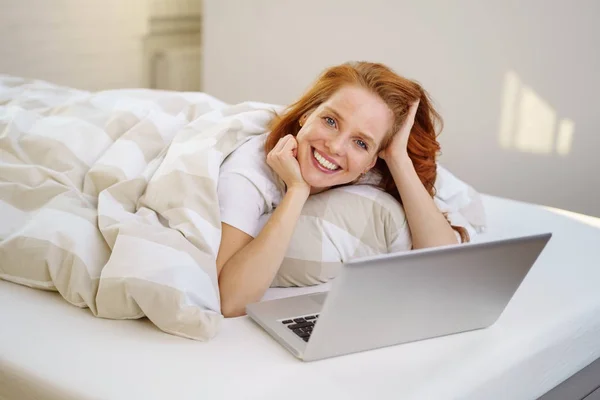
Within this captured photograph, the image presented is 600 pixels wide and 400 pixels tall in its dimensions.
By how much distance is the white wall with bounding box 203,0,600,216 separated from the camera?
287 cm

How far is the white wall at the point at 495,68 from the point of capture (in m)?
2.87

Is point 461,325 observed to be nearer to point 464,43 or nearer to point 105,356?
point 105,356

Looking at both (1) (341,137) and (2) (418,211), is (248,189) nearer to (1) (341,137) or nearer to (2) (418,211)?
(1) (341,137)

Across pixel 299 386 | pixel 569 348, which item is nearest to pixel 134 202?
pixel 299 386

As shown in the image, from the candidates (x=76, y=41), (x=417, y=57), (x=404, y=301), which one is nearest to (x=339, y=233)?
(x=404, y=301)

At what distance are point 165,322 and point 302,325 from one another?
230mm

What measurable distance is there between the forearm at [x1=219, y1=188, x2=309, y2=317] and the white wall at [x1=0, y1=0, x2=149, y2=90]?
226 cm

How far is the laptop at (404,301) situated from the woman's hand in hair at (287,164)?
257mm

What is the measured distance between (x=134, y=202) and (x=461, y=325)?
2.21 ft

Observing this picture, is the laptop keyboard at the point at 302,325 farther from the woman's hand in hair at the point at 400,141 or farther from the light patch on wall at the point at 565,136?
the light patch on wall at the point at 565,136

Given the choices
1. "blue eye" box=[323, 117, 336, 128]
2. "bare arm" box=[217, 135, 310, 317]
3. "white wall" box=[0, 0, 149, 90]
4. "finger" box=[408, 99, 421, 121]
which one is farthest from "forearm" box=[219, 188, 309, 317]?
"white wall" box=[0, 0, 149, 90]

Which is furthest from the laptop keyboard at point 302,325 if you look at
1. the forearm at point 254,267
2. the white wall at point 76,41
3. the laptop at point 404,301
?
the white wall at point 76,41

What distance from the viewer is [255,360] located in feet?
3.84

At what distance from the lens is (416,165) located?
178 centimetres
